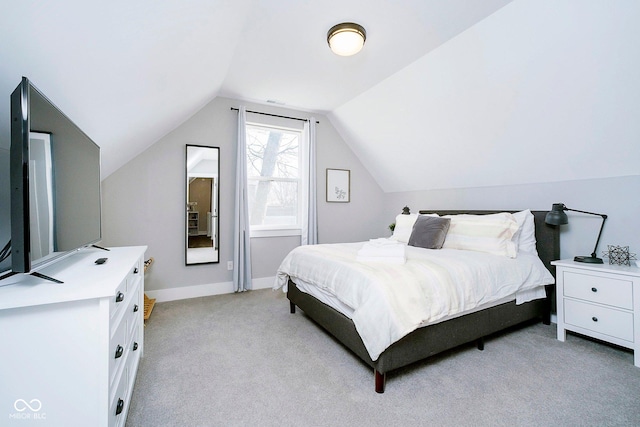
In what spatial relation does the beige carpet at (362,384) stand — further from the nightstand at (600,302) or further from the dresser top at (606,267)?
the dresser top at (606,267)

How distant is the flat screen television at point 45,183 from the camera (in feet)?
3.19

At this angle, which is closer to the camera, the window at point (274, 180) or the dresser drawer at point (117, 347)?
the dresser drawer at point (117, 347)

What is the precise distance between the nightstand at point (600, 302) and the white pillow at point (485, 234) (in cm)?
41

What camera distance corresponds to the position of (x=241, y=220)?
3664 millimetres

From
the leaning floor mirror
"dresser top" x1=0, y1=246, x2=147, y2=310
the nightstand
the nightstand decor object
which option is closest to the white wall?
the nightstand decor object

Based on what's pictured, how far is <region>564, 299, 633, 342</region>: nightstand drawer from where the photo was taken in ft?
6.67

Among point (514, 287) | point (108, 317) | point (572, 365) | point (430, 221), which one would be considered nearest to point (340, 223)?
point (430, 221)

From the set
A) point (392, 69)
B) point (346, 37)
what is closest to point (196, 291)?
point (346, 37)

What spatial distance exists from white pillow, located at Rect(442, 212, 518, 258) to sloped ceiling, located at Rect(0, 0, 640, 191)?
0.69 meters

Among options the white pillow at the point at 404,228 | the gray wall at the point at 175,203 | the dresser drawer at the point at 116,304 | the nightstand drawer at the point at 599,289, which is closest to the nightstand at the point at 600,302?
the nightstand drawer at the point at 599,289

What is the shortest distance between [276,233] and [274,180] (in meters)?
0.75

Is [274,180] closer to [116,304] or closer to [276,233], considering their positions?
[276,233]

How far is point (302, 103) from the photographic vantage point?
3.92m

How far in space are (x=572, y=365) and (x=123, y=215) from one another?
4187mm
